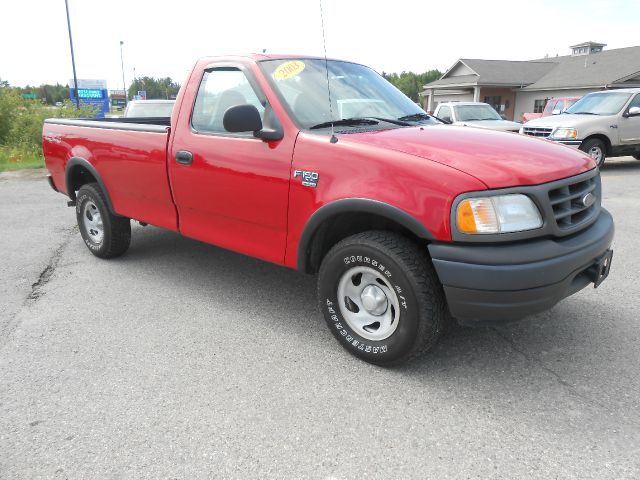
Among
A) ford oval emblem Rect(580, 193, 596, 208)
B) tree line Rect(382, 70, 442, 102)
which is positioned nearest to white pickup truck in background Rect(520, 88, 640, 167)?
ford oval emblem Rect(580, 193, 596, 208)

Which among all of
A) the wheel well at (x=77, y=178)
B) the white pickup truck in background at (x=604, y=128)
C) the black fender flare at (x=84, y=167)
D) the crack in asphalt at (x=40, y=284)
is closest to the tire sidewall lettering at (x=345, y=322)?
the crack in asphalt at (x=40, y=284)

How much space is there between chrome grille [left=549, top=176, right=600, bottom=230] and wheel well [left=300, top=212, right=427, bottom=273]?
2.53 feet

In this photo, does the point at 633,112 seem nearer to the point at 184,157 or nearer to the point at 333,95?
the point at 333,95

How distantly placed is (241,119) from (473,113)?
12.0m

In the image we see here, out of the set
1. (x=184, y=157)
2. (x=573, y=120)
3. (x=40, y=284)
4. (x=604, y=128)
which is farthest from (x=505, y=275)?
(x=604, y=128)

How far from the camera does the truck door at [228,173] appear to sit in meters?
3.32

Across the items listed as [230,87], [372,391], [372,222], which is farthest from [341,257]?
[230,87]

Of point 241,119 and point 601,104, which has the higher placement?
point 601,104

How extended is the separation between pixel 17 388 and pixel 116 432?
2.76ft

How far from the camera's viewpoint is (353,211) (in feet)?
9.55

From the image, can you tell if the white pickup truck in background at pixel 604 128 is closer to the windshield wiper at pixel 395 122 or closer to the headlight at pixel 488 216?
the windshield wiper at pixel 395 122

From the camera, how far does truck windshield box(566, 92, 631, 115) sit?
11656mm

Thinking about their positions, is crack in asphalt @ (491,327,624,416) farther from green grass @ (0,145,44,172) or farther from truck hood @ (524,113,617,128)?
green grass @ (0,145,44,172)

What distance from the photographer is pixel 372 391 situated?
2844 millimetres
